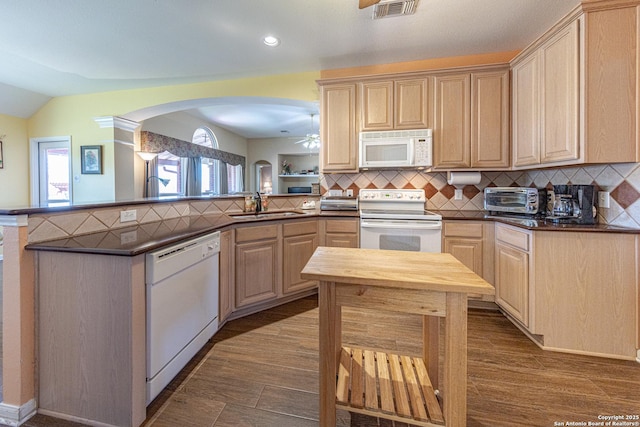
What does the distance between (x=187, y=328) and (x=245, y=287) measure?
0.73m

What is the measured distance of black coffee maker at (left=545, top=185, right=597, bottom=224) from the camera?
6.87 feet

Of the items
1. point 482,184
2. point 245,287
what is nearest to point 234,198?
point 245,287

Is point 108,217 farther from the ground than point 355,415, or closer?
farther from the ground

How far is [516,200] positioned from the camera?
2.59 m

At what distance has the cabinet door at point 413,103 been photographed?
2.83 metres

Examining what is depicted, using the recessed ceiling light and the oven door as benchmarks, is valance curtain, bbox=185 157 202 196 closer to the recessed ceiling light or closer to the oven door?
the recessed ceiling light

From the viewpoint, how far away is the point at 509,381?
63.2 inches

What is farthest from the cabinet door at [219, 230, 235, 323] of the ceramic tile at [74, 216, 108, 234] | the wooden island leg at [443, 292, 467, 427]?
the wooden island leg at [443, 292, 467, 427]

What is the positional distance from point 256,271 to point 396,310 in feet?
5.55

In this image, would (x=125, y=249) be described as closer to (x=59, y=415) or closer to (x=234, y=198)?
(x=59, y=415)

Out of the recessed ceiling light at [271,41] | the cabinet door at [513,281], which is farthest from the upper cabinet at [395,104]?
the cabinet door at [513,281]

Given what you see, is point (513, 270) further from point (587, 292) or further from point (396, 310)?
point (396, 310)

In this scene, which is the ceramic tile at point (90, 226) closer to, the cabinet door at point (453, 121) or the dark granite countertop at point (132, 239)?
the dark granite countertop at point (132, 239)

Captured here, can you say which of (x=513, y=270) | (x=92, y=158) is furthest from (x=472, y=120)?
(x=92, y=158)
